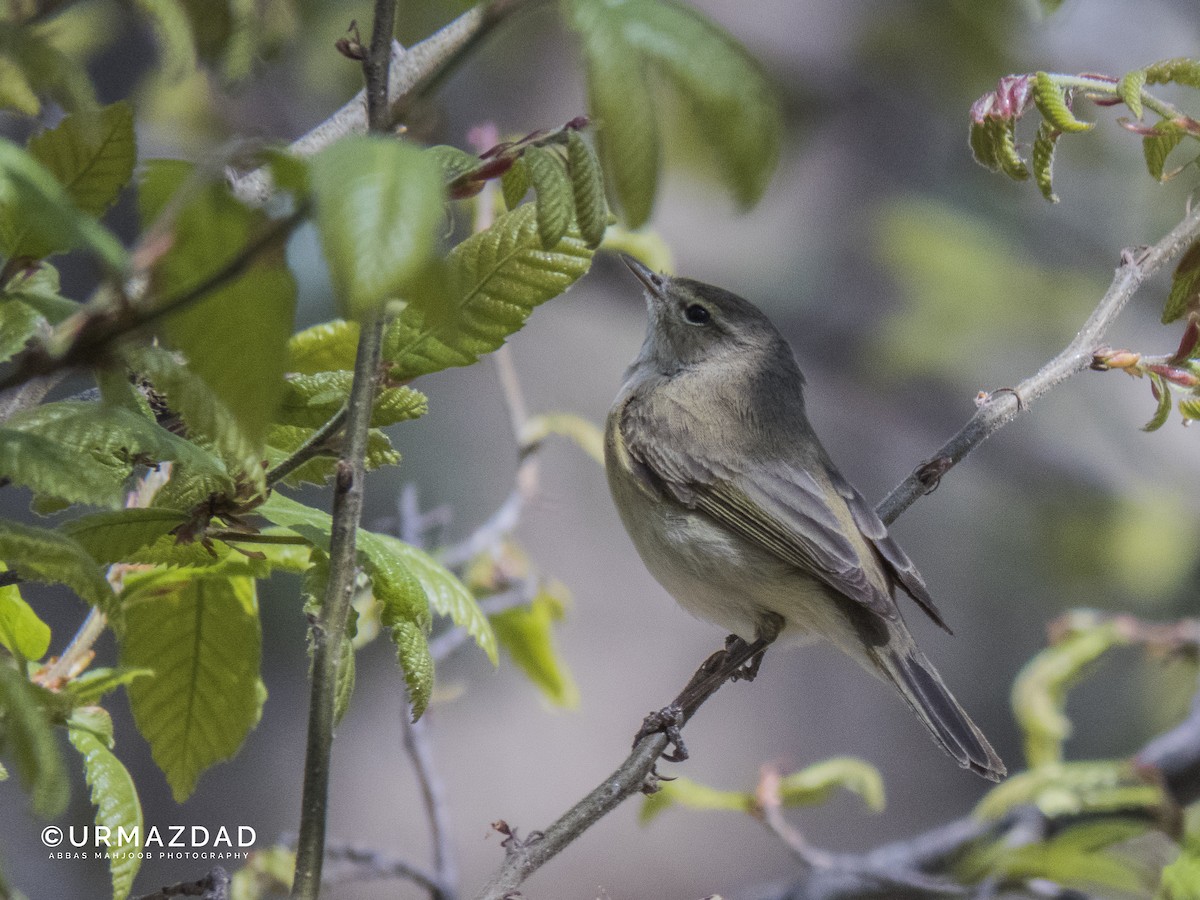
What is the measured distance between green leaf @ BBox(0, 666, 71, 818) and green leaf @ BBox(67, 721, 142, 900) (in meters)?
0.52

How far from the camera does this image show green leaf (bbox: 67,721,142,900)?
1.38 meters

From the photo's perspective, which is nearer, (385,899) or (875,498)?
(385,899)

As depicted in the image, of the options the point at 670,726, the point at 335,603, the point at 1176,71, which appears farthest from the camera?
the point at 670,726

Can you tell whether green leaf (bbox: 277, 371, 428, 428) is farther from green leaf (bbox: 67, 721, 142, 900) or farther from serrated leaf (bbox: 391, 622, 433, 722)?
green leaf (bbox: 67, 721, 142, 900)

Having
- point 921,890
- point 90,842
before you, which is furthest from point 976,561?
point 90,842

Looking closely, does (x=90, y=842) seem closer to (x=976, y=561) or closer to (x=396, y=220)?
(x=396, y=220)

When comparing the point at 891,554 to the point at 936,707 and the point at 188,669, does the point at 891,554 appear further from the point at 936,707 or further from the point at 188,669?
the point at 188,669

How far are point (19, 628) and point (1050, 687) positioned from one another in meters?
2.36

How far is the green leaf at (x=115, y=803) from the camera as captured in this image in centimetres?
138

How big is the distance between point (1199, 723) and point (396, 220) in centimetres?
282

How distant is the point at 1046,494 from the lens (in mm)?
6531

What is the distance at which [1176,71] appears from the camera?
1.53 metres

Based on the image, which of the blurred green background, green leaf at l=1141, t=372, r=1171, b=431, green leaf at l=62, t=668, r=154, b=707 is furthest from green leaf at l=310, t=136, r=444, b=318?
the blurred green background

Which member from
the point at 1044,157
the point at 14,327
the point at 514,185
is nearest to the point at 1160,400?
the point at 1044,157
